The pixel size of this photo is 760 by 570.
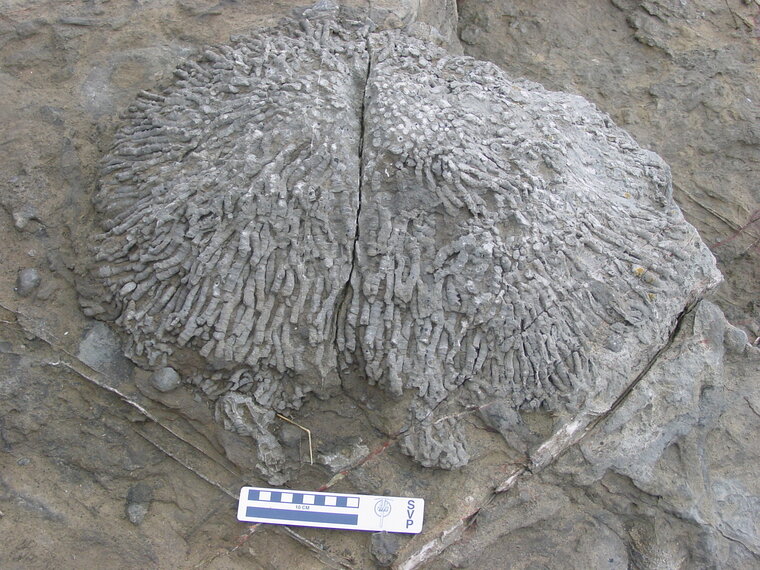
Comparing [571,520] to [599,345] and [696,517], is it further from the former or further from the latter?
[599,345]

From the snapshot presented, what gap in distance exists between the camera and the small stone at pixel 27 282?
107 inches

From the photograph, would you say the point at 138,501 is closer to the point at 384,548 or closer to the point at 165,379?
the point at 165,379

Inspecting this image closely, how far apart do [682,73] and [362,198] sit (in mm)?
2427

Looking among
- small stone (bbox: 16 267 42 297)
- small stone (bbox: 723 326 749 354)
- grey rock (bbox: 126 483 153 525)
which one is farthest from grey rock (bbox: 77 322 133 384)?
small stone (bbox: 723 326 749 354)

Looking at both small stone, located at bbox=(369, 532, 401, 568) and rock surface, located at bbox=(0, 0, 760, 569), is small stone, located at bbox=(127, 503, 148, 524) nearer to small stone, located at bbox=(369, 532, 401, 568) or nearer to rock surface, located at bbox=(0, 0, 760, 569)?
rock surface, located at bbox=(0, 0, 760, 569)

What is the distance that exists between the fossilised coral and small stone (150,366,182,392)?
5cm

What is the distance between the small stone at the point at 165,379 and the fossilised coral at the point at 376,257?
0.05 meters

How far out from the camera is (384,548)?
260 centimetres

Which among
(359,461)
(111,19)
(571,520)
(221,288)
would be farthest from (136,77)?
(571,520)

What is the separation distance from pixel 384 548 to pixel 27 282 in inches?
65.3

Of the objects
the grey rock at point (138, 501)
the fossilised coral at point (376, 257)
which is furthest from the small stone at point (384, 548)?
the grey rock at point (138, 501)

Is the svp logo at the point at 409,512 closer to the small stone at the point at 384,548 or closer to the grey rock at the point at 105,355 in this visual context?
the small stone at the point at 384,548

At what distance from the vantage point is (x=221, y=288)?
256 centimetres

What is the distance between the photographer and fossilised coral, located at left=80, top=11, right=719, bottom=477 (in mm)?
2553
